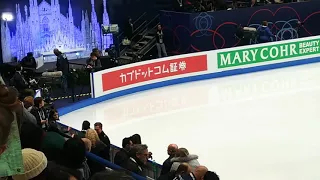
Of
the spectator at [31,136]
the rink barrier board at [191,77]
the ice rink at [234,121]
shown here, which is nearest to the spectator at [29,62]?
the rink barrier board at [191,77]

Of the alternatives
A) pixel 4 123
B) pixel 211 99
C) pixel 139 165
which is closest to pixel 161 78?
pixel 211 99

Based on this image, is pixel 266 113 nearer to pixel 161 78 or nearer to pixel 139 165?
pixel 161 78

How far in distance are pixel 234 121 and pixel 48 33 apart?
25.6 feet

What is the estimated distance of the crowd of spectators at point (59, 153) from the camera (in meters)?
2.24

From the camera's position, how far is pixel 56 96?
44.9 feet

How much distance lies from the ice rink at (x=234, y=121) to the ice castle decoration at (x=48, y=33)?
3849mm

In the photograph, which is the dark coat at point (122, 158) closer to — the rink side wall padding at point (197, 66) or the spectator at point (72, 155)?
the spectator at point (72, 155)

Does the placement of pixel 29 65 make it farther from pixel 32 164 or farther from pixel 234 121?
pixel 32 164

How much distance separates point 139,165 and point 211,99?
27.3 feet

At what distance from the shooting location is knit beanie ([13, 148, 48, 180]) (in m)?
2.62

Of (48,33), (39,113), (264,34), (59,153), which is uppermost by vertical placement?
(48,33)

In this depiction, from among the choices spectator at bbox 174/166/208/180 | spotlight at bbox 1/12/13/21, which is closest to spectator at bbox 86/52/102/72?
spotlight at bbox 1/12/13/21

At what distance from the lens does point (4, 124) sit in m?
2.15

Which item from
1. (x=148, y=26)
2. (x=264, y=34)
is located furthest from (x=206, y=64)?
(x=148, y=26)
